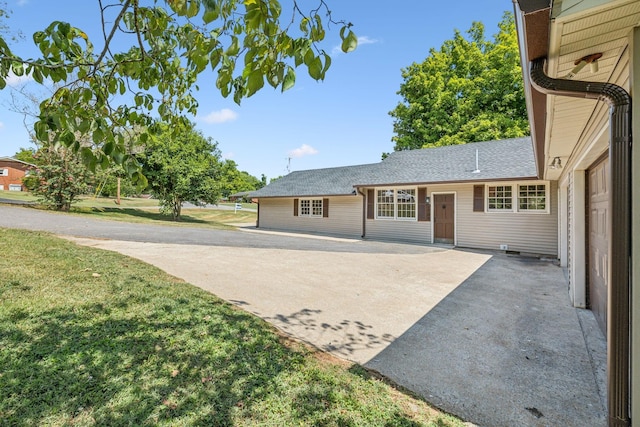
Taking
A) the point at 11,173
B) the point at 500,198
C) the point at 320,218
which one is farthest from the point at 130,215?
the point at 11,173

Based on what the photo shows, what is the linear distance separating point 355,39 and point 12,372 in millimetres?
3394

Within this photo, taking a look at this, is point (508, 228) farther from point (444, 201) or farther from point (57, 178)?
point (57, 178)

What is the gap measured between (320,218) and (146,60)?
14.6m

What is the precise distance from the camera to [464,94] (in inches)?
949

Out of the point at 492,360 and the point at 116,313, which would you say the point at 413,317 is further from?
the point at 116,313

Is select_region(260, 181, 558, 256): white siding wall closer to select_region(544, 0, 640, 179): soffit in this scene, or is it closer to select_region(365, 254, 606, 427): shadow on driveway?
select_region(365, 254, 606, 427): shadow on driveway

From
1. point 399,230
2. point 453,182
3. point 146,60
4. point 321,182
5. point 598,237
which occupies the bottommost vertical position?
point 399,230

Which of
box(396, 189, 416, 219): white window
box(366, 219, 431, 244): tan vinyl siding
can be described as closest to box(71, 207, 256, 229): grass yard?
box(366, 219, 431, 244): tan vinyl siding

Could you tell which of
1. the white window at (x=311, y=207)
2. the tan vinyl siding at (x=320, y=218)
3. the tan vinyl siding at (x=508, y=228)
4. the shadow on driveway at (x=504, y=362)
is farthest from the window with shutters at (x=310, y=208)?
the shadow on driveway at (x=504, y=362)

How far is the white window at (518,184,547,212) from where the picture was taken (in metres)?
10.4

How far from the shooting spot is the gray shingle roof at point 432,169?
11562 millimetres

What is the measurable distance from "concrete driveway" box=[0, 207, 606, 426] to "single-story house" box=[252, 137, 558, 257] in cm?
242

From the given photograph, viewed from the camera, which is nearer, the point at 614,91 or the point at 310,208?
the point at 614,91

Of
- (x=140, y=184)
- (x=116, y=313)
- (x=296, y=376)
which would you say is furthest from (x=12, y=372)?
(x=296, y=376)
